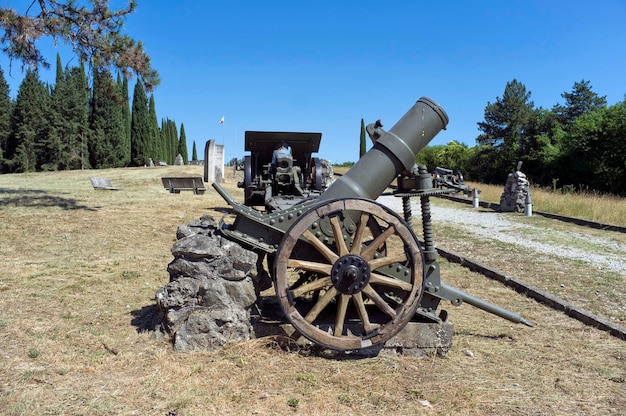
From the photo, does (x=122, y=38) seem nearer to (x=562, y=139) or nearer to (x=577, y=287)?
(x=577, y=287)

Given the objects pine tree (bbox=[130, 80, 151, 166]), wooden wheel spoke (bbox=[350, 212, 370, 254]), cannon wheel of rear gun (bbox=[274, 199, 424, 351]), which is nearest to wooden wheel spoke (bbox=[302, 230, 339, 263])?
cannon wheel of rear gun (bbox=[274, 199, 424, 351])

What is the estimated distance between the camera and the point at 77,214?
448 inches

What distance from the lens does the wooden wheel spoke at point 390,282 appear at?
3818mm

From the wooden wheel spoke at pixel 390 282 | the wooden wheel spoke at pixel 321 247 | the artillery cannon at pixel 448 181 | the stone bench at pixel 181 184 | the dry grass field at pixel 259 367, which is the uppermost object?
the artillery cannon at pixel 448 181

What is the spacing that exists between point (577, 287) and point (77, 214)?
32.9 feet

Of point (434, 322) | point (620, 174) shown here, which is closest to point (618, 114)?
point (620, 174)

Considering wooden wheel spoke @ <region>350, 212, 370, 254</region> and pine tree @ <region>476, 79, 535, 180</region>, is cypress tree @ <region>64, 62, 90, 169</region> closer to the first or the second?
pine tree @ <region>476, 79, 535, 180</region>

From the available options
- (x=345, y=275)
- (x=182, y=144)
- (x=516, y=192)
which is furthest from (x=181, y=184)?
(x=182, y=144)

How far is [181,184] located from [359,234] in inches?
585

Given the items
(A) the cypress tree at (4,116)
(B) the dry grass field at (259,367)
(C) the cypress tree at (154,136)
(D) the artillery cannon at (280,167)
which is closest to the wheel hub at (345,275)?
(B) the dry grass field at (259,367)

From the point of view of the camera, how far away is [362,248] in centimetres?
414

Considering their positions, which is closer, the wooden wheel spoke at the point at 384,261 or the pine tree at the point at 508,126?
the wooden wheel spoke at the point at 384,261

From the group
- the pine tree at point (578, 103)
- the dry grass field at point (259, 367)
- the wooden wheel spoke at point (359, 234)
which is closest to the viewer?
the dry grass field at point (259, 367)

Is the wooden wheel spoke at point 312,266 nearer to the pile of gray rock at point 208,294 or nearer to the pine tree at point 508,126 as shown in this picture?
the pile of gray rock at point 208,294
